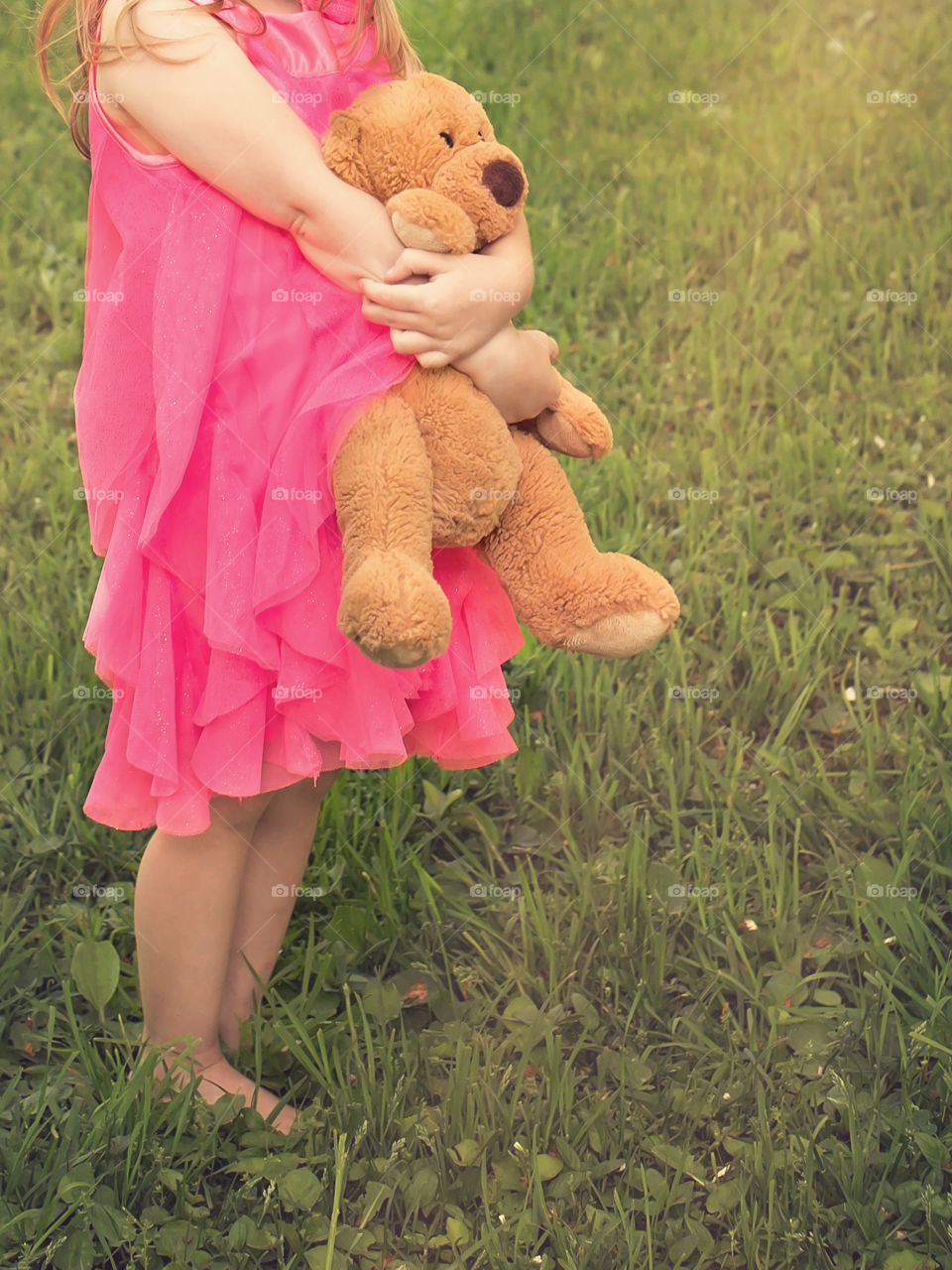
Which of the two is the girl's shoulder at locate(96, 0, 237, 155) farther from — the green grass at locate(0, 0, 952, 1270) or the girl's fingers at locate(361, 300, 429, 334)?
the green grass at locate(0, 0, 952, 1270)

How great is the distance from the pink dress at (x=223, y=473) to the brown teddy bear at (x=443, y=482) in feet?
0.21

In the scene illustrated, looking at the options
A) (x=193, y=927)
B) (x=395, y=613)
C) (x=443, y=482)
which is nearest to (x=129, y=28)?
(x=443, y=482)

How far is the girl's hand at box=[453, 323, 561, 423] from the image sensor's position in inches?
53.8

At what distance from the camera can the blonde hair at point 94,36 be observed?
4.29ft

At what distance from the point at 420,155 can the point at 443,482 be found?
33cm

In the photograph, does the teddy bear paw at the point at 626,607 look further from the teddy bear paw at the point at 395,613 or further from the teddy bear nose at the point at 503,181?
the teddy bear nose at the point at 503,181

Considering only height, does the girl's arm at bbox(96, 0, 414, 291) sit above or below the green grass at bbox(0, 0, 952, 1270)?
above

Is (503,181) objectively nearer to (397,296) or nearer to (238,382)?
(397,296)

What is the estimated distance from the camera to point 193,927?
155 centimetres

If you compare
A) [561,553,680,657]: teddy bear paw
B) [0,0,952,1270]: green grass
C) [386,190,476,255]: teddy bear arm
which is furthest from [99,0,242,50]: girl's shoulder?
[0,0,952,1270]: green grass

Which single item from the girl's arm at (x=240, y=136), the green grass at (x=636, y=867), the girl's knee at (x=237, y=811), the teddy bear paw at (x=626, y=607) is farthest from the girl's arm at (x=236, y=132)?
the green grass at (x=636, y=867)

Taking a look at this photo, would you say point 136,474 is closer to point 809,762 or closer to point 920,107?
point 809,762

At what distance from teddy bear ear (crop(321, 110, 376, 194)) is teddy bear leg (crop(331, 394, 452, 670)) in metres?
0.23

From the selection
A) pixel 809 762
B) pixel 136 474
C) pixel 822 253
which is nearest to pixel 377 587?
pixel 136 474
